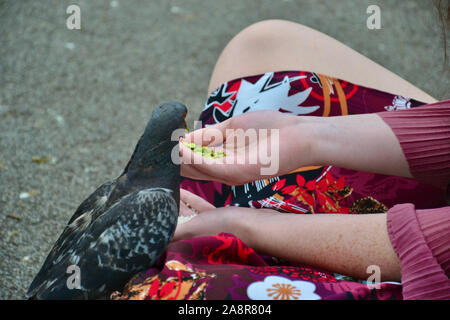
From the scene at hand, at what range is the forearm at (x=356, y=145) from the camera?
3.58ft

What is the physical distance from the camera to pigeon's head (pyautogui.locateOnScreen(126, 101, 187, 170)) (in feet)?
3.15

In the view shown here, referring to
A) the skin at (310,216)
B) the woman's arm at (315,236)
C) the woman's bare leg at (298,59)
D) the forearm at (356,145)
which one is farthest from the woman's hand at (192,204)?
the woman's bare leg at (298,59)

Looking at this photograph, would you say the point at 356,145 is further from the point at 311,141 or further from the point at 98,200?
the point at 98,200

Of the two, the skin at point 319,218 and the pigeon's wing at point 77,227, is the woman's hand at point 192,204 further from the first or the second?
the pigeon's wing at point 77,227

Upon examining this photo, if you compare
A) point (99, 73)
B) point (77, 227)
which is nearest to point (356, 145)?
point (77, 227)

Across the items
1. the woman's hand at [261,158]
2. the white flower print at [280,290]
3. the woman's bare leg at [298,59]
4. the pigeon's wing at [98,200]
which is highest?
the woman's bare leg at [298,59]

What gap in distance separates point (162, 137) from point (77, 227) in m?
0.31

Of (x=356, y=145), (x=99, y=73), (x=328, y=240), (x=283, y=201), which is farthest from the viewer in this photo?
(x=99, y=73)

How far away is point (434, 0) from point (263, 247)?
764mm

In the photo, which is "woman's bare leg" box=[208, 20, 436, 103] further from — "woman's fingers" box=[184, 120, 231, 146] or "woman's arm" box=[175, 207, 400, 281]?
"woman's arm" box=[175, 207, 400, 281]

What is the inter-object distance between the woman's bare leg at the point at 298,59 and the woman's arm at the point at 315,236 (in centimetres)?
56

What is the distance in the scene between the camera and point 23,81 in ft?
8.21

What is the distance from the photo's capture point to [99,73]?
8.68 feet
